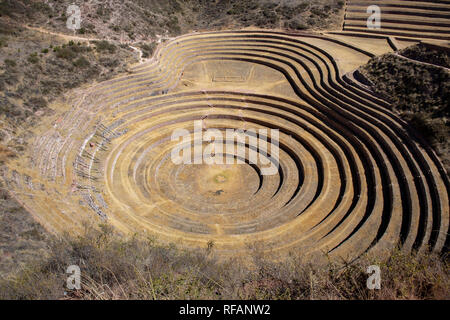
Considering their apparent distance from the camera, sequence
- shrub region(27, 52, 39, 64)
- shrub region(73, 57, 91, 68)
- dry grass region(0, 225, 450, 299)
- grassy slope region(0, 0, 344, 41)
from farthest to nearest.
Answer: grassy slope region(0, 0, 344, 41), shrub region(73, 57, 91, 68), shrub region(27, 52, 39, 64), dry grass region(0, 225, 450, 299)

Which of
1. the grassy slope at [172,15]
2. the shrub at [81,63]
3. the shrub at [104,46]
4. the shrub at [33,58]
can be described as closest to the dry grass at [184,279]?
the shrub at [33,58]

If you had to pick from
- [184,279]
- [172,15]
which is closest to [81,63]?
[172,15]

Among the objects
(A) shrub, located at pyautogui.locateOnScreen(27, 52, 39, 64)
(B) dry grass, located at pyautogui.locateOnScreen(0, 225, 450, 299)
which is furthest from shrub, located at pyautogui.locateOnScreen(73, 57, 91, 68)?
(B) dry grass, located at pyautogui.locateOnScreen(0, 225, 450, 299)

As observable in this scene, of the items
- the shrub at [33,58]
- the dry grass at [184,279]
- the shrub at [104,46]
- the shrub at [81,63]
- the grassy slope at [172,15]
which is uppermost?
the grassy slope at [172,15]

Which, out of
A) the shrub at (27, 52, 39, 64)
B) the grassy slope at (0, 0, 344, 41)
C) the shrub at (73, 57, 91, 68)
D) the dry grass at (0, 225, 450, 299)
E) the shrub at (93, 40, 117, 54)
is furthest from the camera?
the grassy slope at (0, 0, 344, 41)

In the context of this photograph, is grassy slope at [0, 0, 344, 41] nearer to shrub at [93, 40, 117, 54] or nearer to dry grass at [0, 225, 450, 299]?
shrub at [93, 40, 117, 54]

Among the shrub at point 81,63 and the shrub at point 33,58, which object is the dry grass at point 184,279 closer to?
the shrub at point 33,58

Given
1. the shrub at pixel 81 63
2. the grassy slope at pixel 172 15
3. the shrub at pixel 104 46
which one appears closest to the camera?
the shrub at pixel 81 63

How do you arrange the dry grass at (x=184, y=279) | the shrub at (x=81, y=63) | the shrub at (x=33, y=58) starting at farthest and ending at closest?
the shrub at (x=81, y=63)
the shrub at (x=33, y=58)
the dry grass at (x=184, y=279)

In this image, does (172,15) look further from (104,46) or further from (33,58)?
(33,58)

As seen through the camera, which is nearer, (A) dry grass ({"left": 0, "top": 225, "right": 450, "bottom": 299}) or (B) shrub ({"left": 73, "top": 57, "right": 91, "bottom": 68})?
(A) dry grass ({"left": 0, "top": 225, "right": 450, "bottom": 299})
